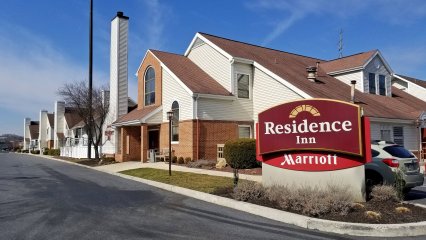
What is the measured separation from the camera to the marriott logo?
10383 mm

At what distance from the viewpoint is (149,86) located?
2942cm

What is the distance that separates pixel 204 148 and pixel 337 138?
14261 mm

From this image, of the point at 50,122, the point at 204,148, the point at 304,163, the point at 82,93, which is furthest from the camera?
the point at 50,122

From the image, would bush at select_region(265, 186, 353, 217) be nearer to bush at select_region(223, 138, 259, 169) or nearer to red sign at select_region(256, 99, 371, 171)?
red sign at select_region(256, 99, 371, 171)

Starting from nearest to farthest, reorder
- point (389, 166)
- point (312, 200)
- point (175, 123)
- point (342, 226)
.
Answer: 1. point (342, 226)
2. point (312, 200)
3. point (389, 166)
4. point (175, 123)

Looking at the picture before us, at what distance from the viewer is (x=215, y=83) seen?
1046 inches

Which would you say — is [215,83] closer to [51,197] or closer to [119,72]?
[119,72]

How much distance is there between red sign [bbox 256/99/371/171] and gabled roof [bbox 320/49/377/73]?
20.5 meters

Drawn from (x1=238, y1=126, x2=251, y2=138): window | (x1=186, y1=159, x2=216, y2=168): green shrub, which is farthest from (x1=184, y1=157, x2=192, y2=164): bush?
(x1=238, y1=126, x2=251, y2=138): window

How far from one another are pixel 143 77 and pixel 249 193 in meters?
21.0

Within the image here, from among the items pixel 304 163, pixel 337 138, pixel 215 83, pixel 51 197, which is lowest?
pixel 51 197

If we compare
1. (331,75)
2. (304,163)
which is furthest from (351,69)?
(304,163)

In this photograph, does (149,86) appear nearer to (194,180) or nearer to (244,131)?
(244,131)

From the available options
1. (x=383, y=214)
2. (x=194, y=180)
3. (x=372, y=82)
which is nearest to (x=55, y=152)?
(x=372, y=82)
